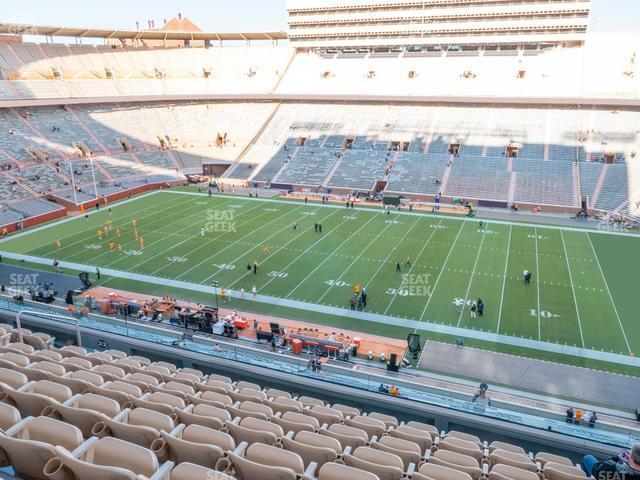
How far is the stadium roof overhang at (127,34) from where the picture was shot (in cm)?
5265

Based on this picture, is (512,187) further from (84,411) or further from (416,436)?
(84,411)

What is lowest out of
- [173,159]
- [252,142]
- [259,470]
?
[259,470]

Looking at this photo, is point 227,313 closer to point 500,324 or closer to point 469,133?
point 500,324

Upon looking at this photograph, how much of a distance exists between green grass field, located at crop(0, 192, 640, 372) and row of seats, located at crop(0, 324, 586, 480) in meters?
13.5

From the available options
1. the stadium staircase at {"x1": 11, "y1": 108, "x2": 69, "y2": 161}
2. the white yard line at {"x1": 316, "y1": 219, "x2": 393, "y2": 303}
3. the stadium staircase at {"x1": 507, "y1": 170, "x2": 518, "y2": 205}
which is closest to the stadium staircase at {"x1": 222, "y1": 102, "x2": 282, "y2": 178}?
the stadium staircase at {"x1": 11, "y1": 108, "x2": 69, "y2": 161}

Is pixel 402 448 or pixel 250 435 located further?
pixel 402 448

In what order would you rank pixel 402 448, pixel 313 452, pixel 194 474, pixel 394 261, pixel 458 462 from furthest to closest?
pixel 394 261 → pixel 402 448 → pixel 458 462 → pixel 313 452 → pixel 194 474

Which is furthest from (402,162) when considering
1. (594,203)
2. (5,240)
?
(5,240)

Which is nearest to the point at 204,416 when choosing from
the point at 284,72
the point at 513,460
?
the point at 513,460

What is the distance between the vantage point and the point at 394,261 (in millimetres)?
27469

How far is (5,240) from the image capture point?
1243 inches

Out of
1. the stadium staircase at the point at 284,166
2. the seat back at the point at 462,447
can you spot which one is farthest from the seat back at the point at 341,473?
the stadium staircase at the point at 284,166

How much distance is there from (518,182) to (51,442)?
43508 millimetres

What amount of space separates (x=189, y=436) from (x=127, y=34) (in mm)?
68196
